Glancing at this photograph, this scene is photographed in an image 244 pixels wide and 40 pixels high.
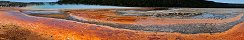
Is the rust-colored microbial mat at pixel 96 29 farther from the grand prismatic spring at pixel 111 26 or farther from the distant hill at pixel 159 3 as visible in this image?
the distant hill at pixel 159 3

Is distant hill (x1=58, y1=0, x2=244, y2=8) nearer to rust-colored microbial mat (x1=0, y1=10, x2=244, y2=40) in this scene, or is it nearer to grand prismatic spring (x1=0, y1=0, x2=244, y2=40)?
grand prismatic spring (x1=0, y1=0, x2=244, y2=40)

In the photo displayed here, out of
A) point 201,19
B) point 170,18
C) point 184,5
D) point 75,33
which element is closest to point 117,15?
point 170,18

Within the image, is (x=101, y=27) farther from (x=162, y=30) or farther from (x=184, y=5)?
(x=184, y=5)

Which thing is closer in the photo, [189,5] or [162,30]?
[162,30]

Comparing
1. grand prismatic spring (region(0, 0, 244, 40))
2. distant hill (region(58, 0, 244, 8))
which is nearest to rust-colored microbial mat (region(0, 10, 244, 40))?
grand prismatic spring (region(0, 0, 244, 40))

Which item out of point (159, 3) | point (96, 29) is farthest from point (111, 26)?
point (159, 3)

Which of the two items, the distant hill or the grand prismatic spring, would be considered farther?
the distant hill

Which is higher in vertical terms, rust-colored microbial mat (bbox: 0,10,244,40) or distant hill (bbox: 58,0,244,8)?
rust-colored microbial mat (bbox: 0,10,244,40)

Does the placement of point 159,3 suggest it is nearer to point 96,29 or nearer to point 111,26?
point 111,26
